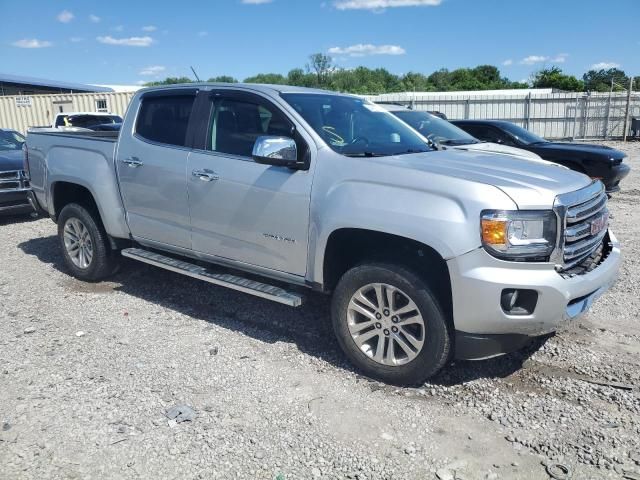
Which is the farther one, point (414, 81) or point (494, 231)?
point (414, 81)

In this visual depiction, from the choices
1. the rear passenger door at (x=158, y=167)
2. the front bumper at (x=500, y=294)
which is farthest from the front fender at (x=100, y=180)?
the front bumper at (x=500, y=294)

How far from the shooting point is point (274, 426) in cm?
327

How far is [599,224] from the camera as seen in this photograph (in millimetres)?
3785

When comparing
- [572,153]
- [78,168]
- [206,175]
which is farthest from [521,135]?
[78,168]

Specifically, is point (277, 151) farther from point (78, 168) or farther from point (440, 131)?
point (440, 131)

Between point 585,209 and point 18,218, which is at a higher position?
point 585,209

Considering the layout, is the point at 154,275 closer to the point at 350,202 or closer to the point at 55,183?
the point at 55,183

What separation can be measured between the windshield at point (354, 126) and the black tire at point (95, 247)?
8.70ft

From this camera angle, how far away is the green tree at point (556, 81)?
5541 centimetres

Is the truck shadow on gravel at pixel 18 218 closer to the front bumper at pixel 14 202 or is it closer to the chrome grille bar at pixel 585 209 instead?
the front bumper at pixel 14 202

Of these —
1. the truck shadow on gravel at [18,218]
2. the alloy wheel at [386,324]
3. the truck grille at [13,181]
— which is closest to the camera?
the alloy wheel at [386,324]

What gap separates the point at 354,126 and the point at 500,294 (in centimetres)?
193

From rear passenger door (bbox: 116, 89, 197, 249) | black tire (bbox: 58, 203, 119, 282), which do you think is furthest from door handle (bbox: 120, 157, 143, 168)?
black tire (bbox: 58, 203, 119, 282)

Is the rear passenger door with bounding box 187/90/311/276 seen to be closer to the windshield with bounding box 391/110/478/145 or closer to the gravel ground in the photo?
the gravel ground
